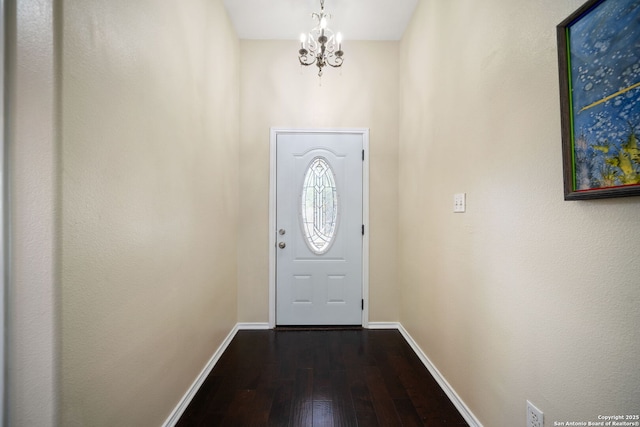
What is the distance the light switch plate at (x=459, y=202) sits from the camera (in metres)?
1.58

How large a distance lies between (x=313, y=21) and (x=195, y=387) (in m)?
3.19

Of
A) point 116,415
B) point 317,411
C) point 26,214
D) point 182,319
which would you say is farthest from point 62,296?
point 317,411

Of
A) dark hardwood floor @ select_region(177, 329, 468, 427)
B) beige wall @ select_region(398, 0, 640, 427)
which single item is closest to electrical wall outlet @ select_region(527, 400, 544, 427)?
beige wall @ select_region(398, 0, 640, 427)

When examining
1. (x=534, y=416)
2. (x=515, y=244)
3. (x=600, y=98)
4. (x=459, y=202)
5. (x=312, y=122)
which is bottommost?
(x=534, y=416)

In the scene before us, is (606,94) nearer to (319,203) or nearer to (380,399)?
(380,399)

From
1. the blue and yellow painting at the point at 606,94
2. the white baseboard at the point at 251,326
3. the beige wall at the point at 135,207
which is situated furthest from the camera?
the white baseboard at the point at 251,326

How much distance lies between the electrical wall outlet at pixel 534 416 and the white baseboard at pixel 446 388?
0.43 m

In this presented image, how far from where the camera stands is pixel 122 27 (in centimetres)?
109

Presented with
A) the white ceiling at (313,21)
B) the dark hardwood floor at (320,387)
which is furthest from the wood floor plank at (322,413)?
the white ceiling at (313,21)

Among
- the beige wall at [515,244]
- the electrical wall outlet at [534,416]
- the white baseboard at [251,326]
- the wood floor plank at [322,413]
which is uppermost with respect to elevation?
the beige wall at [515,244]

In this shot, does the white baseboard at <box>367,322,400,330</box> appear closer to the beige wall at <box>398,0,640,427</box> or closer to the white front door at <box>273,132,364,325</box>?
the white front door at <box>273,132,364,325</box>

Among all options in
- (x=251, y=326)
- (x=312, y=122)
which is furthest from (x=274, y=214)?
(x=251, y=326)

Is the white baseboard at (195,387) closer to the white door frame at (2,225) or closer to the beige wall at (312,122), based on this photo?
the beige wall at (312,122)

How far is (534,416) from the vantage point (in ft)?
3.50
